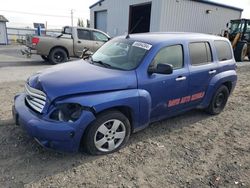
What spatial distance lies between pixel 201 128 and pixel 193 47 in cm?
157

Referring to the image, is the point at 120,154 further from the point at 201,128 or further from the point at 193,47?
the point at 193,47

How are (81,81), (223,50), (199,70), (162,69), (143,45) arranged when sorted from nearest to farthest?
(81,81)
(162,69)
(143,45)
(199,70)
(223,50)

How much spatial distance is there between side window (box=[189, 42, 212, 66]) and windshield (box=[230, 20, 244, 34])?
13.2m

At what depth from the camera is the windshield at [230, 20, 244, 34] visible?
1577 cm

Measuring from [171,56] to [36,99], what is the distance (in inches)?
89.9

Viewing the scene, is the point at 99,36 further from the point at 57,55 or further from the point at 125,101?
the point at 125,101

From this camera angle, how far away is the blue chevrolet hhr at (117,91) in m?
2.97

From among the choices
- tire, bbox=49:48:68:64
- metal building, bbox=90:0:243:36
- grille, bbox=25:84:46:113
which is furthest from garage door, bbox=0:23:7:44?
grille, bbox=25:84:46:113

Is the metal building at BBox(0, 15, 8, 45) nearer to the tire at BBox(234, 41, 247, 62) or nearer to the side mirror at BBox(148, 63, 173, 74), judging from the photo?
the tire at BBox(234, 41, 247, 62)

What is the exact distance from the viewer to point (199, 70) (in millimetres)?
4352

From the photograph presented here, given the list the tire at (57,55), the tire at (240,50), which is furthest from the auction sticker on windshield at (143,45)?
the tire at (240,50)

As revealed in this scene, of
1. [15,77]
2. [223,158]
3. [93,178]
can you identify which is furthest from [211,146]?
[15,77]

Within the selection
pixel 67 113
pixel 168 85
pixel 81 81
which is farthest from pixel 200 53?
pixel 67 113

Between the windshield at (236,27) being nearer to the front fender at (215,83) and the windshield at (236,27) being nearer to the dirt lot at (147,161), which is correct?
the front fender at (215,83)
